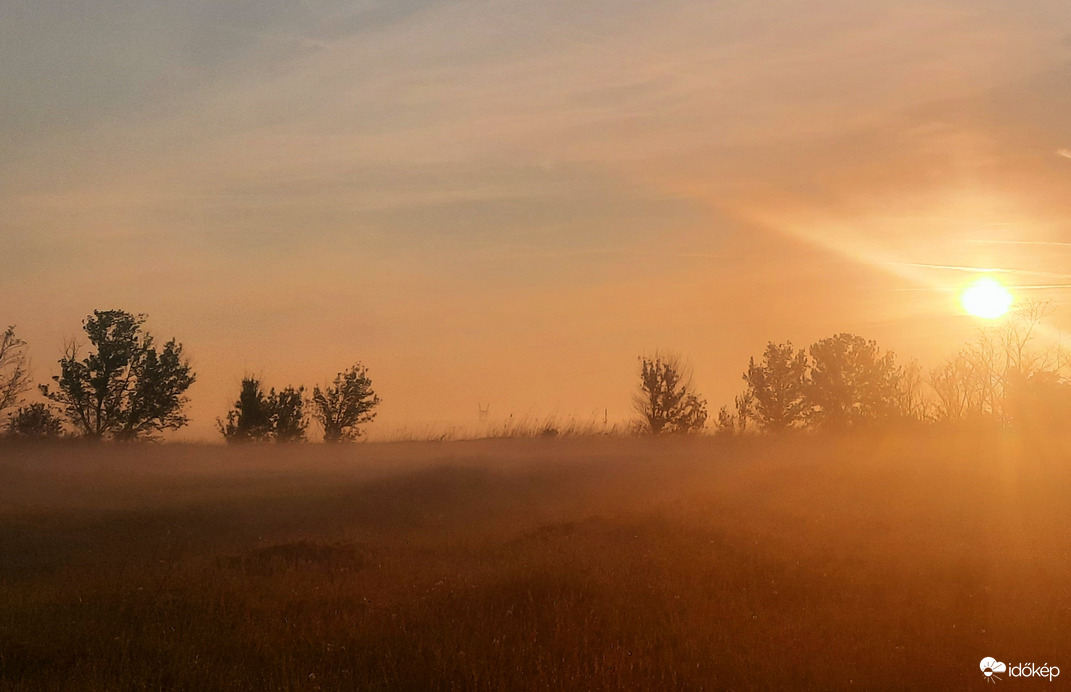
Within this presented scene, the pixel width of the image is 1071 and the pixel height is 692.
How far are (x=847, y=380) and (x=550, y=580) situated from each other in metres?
45.4

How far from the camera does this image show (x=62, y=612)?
13.0m

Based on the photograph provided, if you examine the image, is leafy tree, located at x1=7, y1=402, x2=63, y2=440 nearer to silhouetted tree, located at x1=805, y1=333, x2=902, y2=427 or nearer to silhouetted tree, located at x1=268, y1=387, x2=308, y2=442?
silhouetted tree, located at x1=268, y1=387, x2=308, y2=442

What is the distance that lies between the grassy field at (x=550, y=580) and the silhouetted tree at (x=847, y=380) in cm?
2501

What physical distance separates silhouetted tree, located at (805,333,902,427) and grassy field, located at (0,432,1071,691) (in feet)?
82.1

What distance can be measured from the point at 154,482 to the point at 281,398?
1946 cm

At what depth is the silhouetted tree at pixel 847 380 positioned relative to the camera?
5444cm

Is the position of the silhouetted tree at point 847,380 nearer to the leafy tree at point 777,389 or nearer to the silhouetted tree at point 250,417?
the leafy tree at point 777,389

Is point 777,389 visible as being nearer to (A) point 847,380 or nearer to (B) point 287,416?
(A) point 847,380

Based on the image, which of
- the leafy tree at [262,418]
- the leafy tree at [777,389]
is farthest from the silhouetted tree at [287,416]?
the leafy tree at [777,389]

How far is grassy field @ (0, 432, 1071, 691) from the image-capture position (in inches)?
445

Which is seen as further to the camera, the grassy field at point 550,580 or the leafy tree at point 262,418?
the leafy tree at point 262,418

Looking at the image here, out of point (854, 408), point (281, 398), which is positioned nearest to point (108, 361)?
point (281, 398)

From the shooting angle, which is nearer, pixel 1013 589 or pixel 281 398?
pixel 1013 589

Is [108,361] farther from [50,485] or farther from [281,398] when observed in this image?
[50,485]
